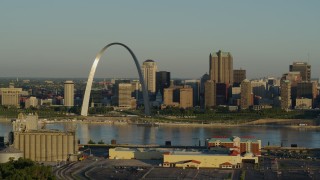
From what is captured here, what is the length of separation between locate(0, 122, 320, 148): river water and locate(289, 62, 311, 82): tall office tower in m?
31.6

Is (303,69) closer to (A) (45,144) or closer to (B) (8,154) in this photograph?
(A) (45,144)

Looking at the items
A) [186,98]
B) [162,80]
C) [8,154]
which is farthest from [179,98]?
[8,154]

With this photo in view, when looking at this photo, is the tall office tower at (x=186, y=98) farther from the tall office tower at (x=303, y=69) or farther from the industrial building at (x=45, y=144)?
the industrial building at (x=45, y=144)

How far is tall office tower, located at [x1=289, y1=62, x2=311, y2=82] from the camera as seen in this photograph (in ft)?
232

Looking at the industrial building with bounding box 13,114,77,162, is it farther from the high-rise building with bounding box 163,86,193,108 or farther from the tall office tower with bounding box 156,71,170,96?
the tall office tower with bounding box 156,71,170,96

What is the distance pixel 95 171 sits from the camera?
19.1 meters

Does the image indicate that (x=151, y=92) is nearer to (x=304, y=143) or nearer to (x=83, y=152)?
(x=304, y=143)

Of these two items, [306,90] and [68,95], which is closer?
[68,95]

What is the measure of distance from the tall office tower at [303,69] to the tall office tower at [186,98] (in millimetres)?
16382

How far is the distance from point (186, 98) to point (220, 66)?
8612 millimetres

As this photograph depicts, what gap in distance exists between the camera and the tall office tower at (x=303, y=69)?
70750 millimetres

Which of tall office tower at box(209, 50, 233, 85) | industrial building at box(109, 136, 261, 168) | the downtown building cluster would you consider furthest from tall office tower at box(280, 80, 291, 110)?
industrial building at box(109, 136, 261, 168)

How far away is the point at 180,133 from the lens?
1339 inches

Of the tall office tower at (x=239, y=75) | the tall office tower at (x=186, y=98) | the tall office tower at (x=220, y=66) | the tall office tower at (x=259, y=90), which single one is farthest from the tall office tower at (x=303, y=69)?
the tall office tower at (x=186, y=98)
